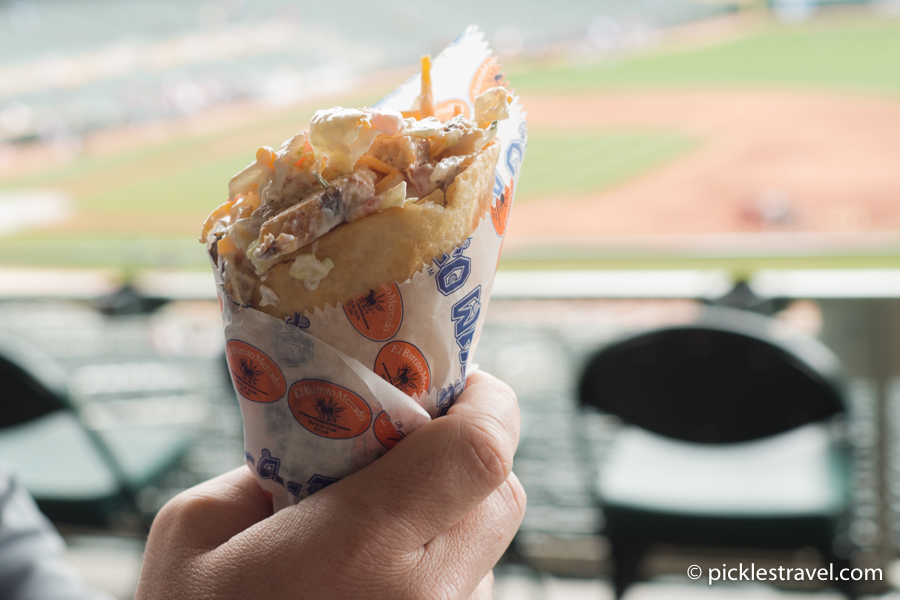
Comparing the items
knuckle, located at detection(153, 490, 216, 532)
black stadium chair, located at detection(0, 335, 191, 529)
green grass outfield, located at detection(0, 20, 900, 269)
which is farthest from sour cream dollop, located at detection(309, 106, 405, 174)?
green grass outfield, located at detection(0, 20, 900, 269)

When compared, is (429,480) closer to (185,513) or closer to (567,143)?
→ (185,513)

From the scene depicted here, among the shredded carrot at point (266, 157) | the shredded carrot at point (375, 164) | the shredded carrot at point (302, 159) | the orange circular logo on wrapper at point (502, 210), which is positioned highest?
the shredded carrot at point (266, 157)

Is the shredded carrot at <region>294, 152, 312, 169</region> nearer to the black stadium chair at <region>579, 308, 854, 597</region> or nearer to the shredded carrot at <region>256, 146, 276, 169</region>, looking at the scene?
the shredded carrot at <region>256, 146, 276, 169</region>

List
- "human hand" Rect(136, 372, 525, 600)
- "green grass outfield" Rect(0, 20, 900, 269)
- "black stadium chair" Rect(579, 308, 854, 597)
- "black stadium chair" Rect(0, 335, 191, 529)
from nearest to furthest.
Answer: "human hand" Rect(136, 372, 525, 600)
"black stadium chair" Rect(579, 308, 854, 597)
"black stadium chair" Rect(0, 335, 191, 529)
"green grass outfield" Rect(0, 20, 900, 269)

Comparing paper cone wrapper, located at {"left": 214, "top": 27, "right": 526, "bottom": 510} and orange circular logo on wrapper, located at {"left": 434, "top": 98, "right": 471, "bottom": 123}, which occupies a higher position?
orange circular logo on wrapper, located at {"left": 434, "top": 98, "right": 471, "bottom": 123}

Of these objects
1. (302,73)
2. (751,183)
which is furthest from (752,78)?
(302,73)

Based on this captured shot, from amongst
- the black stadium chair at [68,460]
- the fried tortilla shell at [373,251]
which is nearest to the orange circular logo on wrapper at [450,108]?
the fried tortilla shell at [373,251]

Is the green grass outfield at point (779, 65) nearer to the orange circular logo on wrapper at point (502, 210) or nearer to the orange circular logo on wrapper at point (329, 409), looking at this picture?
the orange circular logo on wrapper at point (502, 210)

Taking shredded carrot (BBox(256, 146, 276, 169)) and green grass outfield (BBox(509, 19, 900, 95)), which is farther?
green grass outfield (BBox(509, 19, 900, 95))
